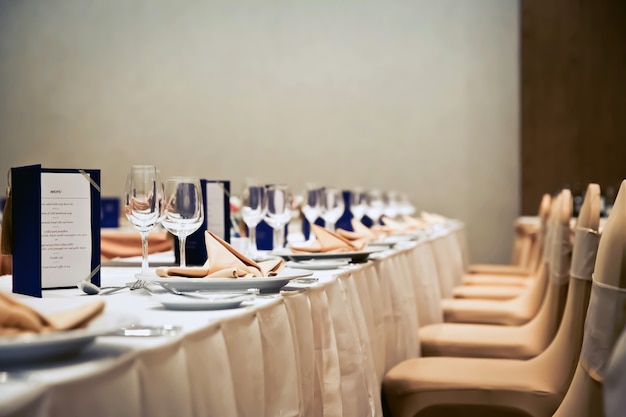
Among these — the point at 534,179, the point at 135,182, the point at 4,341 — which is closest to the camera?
the point at 4,341

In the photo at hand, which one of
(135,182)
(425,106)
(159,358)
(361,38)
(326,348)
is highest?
(361,38)

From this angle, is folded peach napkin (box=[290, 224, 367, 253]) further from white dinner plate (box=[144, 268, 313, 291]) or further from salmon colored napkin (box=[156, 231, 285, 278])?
white dinner plate (box=[144, 268, 313, 291])

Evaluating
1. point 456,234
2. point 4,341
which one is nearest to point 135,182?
point 4,341

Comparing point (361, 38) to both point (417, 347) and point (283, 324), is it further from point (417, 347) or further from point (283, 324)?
point (283, 324)

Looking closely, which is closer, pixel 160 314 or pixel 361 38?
pixel 160 314

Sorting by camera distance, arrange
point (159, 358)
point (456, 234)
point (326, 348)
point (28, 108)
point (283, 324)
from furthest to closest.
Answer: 1. point (28, 108)
2. point (456, 234)
3. point (326, 348)
4. point (283, 324)
5. point (159, 358)

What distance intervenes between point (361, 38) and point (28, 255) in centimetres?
762

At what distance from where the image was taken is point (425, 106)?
8.70 m

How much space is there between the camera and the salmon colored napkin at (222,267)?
164 cm

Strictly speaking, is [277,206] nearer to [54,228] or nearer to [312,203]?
[312,203]

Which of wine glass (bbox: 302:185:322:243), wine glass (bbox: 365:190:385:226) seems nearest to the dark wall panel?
wine glass (bbox: 365:190:385:226)

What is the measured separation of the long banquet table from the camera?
884mm

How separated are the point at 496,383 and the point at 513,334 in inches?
36.4

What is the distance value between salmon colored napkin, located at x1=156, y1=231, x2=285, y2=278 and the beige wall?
22.8 feet
